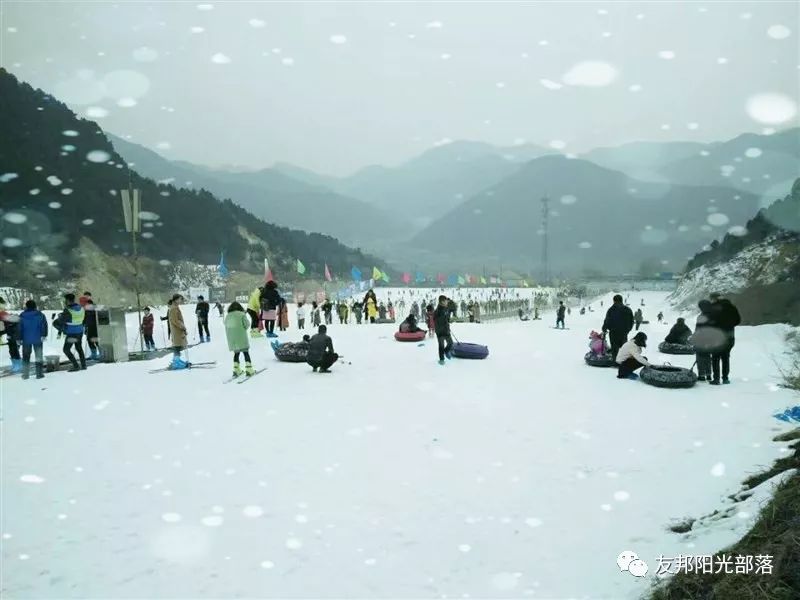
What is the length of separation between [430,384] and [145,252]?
74333mm

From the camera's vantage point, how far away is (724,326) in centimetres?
1051

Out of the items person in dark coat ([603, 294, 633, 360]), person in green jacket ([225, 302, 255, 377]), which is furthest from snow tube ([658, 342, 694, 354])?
person in green jacket ([225, 302, 255, 377])

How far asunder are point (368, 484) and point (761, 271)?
47.1 meters

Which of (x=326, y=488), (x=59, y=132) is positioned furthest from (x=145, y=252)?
(x=326, y=488)

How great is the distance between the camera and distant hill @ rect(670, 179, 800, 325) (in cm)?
3269

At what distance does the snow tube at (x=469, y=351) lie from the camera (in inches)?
585

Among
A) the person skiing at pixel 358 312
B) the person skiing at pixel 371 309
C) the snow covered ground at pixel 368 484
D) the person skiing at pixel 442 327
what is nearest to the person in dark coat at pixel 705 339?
the snow covered ground at pixel 368 484

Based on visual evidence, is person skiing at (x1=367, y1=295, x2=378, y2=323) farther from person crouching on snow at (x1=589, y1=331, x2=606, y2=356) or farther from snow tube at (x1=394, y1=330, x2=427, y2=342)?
person crouching on snow at (x1=589, y1=331, x2=606, y2=356)

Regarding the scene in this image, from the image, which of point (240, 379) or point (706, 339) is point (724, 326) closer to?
point (706, 339)

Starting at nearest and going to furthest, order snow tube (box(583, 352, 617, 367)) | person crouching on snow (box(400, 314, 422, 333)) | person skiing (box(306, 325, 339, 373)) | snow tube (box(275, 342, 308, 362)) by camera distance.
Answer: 1. person skiing (box(306, 325, 339, 373))
2. snow tube (box(583, 352, 617, 367))
3. snow tube (box(275, 342, 308, 362))
4. person crouching on snow (box(400, 314, 422, 333))

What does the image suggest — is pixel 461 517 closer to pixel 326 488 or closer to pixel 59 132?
pixel 326 488

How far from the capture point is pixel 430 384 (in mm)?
11547

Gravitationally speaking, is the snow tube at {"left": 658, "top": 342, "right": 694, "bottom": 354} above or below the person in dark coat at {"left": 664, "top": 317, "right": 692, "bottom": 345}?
below

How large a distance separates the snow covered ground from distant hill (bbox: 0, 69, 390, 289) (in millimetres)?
43580
